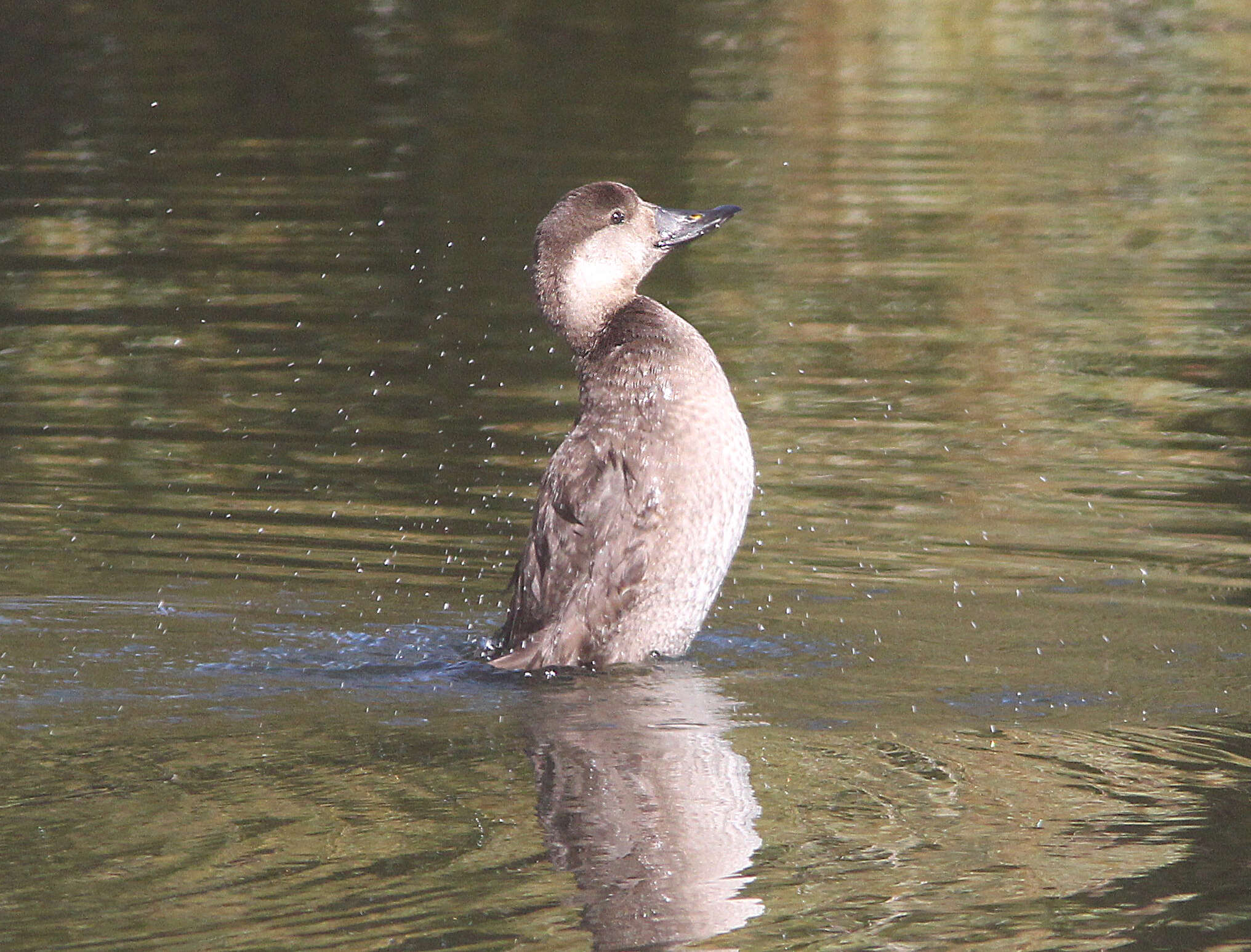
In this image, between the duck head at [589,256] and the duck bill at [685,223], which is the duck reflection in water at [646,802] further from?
A: the duck bill at [685,223]

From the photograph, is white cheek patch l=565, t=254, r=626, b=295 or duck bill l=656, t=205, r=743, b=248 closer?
white cheek patch l=565, t=254, r=626, b=295

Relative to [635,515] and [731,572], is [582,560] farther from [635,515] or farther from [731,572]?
[731,572]

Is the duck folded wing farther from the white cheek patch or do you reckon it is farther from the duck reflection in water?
the white cheek patch

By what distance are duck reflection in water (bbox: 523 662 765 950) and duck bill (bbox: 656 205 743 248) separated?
5.11 ft

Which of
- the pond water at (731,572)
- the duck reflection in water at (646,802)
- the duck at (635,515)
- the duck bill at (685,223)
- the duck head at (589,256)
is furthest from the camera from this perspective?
the duck bill at (685,223)

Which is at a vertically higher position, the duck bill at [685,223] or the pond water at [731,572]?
the duck bill at [685,223]

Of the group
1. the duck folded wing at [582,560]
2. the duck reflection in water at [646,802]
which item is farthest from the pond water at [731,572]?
the duck folded wing at [582,560]

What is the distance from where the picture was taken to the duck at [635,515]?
6.30 metres

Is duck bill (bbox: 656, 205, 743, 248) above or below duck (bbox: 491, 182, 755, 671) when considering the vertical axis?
above

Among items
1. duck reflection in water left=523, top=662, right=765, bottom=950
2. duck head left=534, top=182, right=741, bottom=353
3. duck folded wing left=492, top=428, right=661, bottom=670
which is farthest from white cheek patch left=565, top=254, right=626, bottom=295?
duck reflection in water left=523, top=662, right=765, bottom=950

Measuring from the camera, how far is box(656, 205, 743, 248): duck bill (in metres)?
7.00

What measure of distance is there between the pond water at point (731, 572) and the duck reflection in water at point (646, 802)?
19 millimetres

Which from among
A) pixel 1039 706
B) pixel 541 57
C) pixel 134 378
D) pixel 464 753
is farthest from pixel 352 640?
pixel 541 57

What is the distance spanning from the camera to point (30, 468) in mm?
8625
